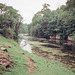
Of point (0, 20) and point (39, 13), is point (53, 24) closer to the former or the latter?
point (39, 13)

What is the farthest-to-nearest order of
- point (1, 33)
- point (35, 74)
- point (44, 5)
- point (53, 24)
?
point (44, 5) → point (53, 24) → point (1, 33) → point (35, 74)

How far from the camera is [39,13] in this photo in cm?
7456

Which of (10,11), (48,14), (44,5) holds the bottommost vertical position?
(10,11)

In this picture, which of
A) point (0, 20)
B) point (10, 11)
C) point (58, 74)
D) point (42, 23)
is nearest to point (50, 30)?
point (42, 23)

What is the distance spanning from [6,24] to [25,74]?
24352 mm

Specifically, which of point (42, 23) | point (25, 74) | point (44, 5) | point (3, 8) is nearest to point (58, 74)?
point (25, 74)

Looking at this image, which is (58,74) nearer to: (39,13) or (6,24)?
(6,24)

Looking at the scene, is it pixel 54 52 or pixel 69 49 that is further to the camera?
pixel 69 49

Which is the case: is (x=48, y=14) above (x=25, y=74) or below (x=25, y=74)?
above

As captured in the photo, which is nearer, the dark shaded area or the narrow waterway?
the narrow waterway

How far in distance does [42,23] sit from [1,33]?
1523 inches

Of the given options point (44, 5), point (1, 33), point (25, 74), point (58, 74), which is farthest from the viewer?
point (44, 5)

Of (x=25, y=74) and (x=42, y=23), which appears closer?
(x=25, y=74)

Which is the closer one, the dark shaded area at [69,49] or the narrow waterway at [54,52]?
the narrow waterway at [54,52]
